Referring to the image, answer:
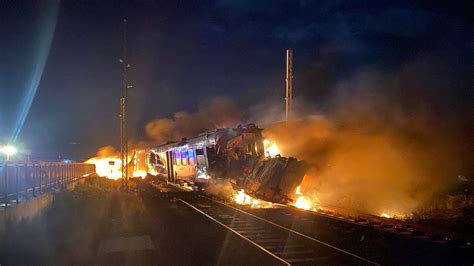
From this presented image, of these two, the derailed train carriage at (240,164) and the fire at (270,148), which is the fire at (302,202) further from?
the fire at (270,148)

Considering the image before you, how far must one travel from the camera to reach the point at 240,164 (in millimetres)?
23266

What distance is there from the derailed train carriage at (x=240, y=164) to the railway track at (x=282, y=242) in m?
1.98

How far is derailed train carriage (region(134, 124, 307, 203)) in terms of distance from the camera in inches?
755

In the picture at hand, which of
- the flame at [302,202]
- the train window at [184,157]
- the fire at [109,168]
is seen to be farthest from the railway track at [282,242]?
the fire at [109,168]

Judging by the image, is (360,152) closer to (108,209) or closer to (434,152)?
(434,152)

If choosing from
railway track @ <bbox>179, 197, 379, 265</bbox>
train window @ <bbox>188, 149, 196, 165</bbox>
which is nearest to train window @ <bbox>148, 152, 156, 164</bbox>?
train window @ <bbox>188, 149, 196, 165</bbox>

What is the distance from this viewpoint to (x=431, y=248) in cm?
1062

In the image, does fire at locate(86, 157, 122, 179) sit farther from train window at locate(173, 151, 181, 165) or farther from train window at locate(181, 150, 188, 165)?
train window at locate(181, 150, 188, 165)

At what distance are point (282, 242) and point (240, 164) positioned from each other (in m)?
11.7

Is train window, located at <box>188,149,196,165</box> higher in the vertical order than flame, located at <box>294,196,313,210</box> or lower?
higher

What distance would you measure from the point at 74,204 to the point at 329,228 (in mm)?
11678

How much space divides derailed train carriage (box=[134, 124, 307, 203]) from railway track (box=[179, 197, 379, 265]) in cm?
198

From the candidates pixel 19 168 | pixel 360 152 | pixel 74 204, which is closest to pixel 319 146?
pixel 360 152

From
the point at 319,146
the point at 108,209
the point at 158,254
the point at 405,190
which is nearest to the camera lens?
the point at 158,254
